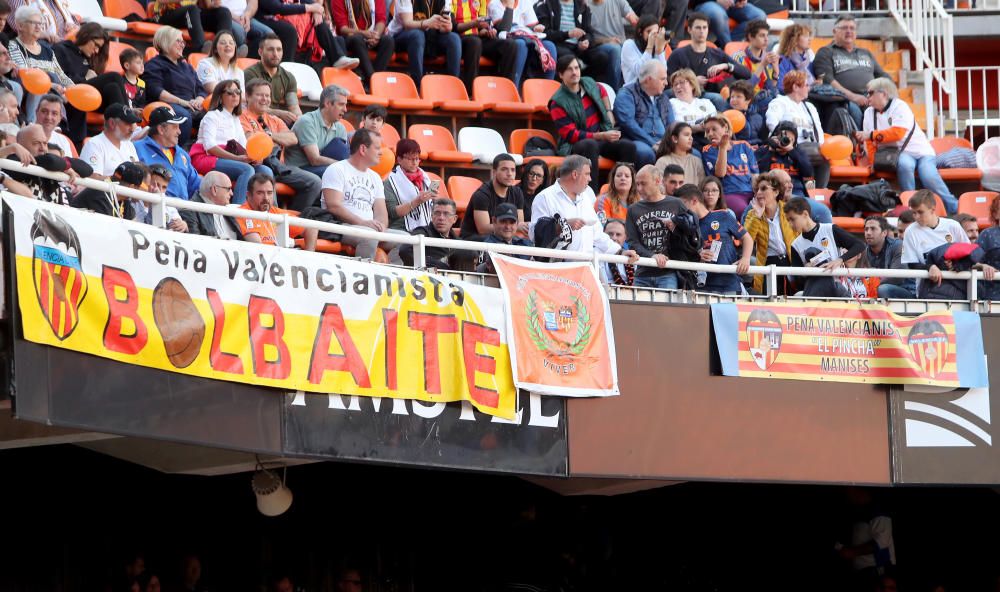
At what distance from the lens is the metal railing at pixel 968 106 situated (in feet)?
57.8

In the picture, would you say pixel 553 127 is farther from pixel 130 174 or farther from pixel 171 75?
pixel 130 174

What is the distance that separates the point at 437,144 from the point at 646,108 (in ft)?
6.20

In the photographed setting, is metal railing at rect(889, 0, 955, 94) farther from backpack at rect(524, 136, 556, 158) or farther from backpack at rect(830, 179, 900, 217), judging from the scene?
backpack at rect(524, 136, 556, 158)

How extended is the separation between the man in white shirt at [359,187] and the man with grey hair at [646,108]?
136 inches

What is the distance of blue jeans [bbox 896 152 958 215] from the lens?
49.9 ft

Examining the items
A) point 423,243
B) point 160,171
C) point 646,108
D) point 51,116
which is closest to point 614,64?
point 646,108

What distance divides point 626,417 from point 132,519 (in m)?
4.14

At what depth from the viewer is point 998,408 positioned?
1155 cm

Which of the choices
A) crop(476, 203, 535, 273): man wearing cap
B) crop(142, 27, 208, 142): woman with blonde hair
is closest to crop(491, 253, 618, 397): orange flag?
crop(476, 203, 535, 273): man wearing cap

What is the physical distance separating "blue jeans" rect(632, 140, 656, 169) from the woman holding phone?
2.43 meters

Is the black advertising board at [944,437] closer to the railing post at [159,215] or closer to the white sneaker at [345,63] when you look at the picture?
the railing post at [159,215]

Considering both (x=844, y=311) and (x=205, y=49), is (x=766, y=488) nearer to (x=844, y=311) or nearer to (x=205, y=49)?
(x=844, y=311)

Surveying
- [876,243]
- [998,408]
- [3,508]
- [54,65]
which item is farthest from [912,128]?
[3,508]

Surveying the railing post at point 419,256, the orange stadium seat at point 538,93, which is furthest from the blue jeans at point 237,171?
the orange stadium seat at point 538,93
